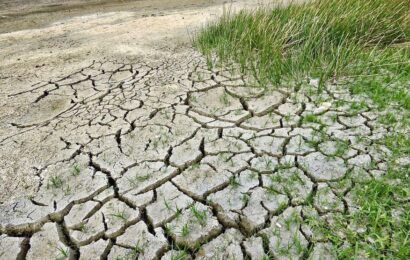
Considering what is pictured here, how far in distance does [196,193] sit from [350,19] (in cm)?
268

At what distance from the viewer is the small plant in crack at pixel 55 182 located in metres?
2.19

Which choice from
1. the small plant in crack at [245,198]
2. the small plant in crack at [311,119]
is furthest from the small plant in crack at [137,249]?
the small plant in crack at [311,119]

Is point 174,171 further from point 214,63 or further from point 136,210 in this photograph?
point 214,63

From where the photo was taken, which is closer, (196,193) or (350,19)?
(196,193)

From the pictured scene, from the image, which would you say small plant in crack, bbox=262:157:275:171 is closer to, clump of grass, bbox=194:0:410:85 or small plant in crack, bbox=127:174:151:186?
small plant in crack, bbox=127:174:151:186

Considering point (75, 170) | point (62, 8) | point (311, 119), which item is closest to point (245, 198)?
point (311, 119)

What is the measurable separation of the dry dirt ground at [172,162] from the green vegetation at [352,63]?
8 centimetres

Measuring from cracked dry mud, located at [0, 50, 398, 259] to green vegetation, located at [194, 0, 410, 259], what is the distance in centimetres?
9

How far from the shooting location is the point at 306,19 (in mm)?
3715

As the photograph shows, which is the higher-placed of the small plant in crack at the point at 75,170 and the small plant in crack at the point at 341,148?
the small plant in crack at the point at 341,148

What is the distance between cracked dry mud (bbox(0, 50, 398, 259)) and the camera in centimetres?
179

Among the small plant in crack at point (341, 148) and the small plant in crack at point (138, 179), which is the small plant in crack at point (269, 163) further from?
the small plant in crack at point (138, 179)

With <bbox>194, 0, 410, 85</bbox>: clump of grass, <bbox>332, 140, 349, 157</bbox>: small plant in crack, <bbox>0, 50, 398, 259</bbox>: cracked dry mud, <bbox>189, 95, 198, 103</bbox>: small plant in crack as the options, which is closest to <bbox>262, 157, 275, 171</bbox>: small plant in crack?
<bbox>0, 50, 398, 259</bbox>: cracked dry mud

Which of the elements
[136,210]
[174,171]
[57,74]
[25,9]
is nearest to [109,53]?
[57,74]
